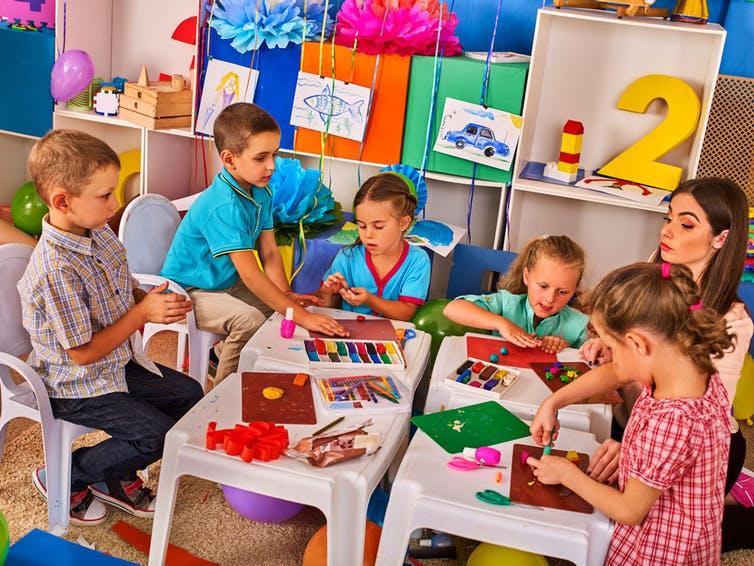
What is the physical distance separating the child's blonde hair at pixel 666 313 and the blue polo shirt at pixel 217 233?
1.27 meters

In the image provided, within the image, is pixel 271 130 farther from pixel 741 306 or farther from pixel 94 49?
pixel 94 49

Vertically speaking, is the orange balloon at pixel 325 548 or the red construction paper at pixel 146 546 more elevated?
the orange balloon at pixel 325 548

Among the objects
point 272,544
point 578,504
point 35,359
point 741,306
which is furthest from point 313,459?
point 741,306

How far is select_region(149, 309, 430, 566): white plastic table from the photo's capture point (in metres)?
1.55

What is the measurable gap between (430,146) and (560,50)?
65 centimetres

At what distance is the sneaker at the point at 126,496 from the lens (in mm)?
2146

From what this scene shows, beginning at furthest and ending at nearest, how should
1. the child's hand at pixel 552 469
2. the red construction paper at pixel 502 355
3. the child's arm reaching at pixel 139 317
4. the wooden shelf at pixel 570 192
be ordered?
the wooden shelf at pixel 570 192 < the red construction paper at pixel 502 355 < the child's arm reaching at pixel 139 317 < the child's hand at pixel 552 469

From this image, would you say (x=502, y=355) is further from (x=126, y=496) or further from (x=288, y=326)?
(x=126, y=496)

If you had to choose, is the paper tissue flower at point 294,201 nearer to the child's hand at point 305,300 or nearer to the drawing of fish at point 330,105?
the drawing of fish at point 330,105

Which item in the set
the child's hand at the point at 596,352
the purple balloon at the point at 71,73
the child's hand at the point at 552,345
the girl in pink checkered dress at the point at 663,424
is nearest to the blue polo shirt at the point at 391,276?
the child's hand at the point at 552,345

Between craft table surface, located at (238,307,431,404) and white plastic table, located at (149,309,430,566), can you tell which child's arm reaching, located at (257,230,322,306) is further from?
white plastic table, located at (149,309,430,566)

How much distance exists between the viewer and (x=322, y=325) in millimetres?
2125

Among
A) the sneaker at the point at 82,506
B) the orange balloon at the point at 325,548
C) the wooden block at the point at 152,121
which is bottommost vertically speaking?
the sneaker at the point at 82,506

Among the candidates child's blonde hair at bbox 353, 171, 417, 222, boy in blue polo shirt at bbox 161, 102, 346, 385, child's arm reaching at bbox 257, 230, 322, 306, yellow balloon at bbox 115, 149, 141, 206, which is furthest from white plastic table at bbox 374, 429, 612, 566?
yellow balloon at bbox 115, 149, 141, 206
